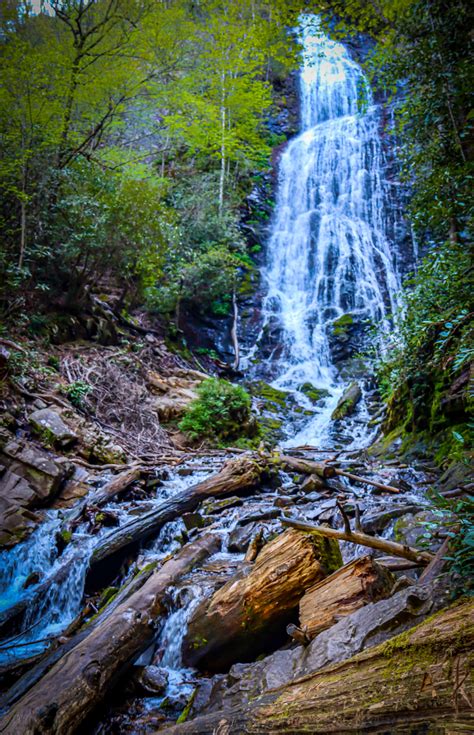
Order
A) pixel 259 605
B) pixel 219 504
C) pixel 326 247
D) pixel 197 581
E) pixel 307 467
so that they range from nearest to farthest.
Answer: pixel 259 605, pixel 197 581, pixel 219 504, pixel 307 467, pixel 326 247

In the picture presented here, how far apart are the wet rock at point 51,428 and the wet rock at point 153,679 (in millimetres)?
4469

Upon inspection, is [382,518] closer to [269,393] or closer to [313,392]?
[269,393]

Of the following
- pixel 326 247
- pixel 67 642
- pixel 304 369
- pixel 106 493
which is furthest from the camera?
pixel 326 247

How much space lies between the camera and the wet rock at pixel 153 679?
289cm

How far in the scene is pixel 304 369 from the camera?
51.2 ft

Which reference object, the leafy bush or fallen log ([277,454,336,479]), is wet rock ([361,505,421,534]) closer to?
fallen log ([277,454,336,479])

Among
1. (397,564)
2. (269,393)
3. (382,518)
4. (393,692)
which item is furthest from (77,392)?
(393,692)

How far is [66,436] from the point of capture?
6938 mm

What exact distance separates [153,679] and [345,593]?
167cm

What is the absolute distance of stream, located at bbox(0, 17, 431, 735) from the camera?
12.1ft

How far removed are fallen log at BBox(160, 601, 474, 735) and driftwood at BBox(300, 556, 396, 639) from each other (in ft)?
2.20

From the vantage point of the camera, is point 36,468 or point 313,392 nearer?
point 36,468

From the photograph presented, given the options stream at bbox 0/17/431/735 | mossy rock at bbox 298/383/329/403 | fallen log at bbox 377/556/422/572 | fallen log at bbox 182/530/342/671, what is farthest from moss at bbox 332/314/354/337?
fallen log at bbox 182/530/342/671

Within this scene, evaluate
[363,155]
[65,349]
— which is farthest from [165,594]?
[363,155]
